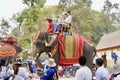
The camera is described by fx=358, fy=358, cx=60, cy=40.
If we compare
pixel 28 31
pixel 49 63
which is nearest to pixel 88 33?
pixel 28 31

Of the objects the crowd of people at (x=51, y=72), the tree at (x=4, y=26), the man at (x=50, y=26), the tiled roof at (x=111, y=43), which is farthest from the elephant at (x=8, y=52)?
the tree at (x=4, y=26)

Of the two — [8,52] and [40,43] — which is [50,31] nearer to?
[40,43]

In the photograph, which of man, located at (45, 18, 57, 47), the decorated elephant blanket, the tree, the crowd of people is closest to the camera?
the crowd of people

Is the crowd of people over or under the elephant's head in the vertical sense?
over

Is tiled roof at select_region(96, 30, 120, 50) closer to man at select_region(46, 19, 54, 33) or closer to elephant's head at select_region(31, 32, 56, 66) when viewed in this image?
man at select_region(46, 19, 54, 33)

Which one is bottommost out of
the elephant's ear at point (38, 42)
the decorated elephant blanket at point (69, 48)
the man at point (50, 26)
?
the decorated elephant blanket at point (69, 48)

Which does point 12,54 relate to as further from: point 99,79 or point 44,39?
point 99,79

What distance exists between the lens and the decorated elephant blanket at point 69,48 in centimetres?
1508

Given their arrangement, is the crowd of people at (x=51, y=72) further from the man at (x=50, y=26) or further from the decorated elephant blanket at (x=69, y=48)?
the decorated elephant blanket at (x=69, y=48)

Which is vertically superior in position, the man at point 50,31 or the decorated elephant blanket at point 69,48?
the man at point 50,31

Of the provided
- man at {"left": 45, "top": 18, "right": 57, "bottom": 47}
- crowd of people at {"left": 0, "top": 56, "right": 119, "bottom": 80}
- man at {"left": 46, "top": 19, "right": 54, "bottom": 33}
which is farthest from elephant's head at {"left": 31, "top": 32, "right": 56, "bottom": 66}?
crowd of people at {"left": 0, "top": 56, "right": 119, "bottom": 80}

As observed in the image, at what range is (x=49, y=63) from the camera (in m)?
8.81

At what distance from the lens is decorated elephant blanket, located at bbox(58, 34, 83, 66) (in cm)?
1508

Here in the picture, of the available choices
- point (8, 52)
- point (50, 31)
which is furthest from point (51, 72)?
point (50, 31)
